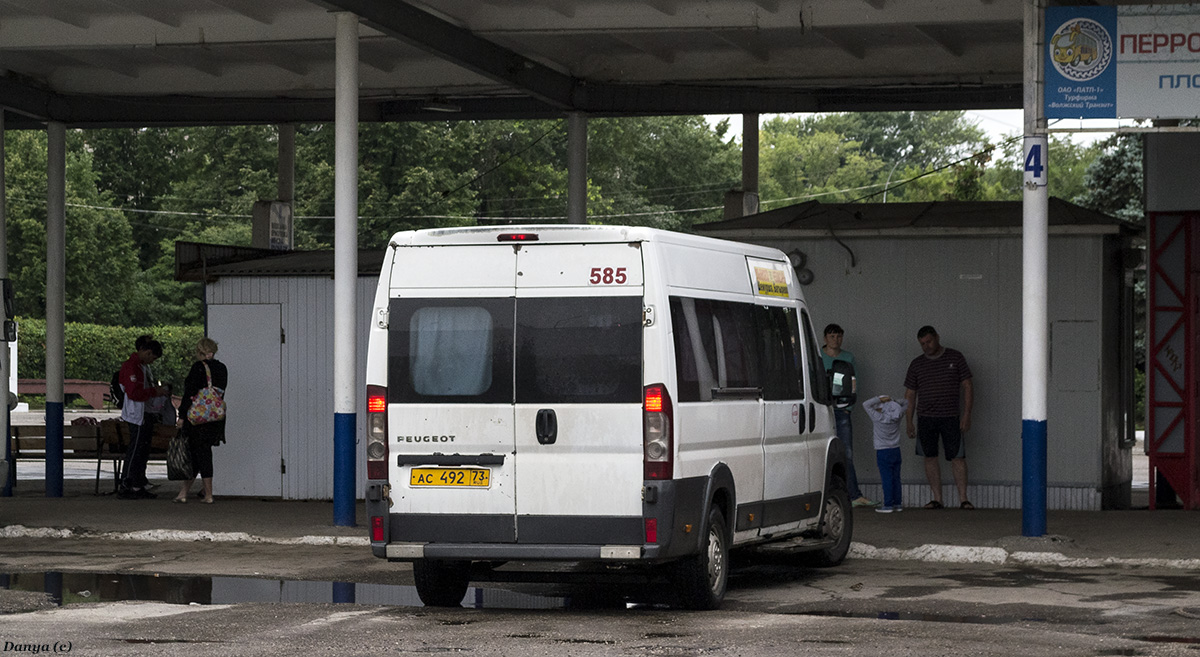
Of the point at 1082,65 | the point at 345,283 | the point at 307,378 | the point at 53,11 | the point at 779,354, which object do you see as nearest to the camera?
the point at 779,354

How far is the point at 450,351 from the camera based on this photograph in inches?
395

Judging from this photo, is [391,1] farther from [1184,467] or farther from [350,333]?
[1184,467]

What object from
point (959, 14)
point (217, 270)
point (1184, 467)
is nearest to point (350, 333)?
point (217, 270)

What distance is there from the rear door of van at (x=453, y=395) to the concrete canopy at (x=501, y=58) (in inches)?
208

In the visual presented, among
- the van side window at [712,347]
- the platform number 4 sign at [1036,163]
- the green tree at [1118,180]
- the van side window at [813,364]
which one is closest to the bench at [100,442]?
the van side window at [813,364]

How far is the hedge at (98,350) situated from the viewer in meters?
50.8

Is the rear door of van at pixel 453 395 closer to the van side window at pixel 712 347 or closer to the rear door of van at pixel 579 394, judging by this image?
the rear door of van at pixel 579 394

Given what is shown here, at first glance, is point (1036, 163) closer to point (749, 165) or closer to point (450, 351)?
point (450, 351)

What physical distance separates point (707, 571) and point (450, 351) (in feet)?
6.82

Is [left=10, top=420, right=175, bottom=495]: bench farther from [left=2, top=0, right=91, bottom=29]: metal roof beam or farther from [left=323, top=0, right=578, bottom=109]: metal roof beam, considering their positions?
[left=323, top=0, right=578, bottom=109]: metal roof beam

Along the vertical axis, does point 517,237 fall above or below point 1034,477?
above

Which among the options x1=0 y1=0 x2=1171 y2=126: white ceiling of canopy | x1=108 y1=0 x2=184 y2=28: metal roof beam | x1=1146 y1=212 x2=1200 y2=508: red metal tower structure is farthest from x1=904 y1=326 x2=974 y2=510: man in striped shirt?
x1=108 y1=0 x2=184 y2=28: metal roof beam

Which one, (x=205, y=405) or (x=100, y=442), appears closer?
(x=205, y=405)

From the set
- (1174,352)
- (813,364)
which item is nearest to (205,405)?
(813,364)
